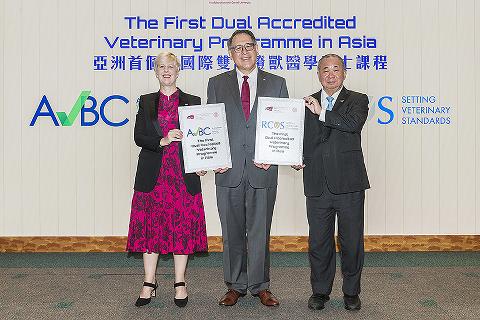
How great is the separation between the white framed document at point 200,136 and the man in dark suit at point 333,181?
0.54 metres

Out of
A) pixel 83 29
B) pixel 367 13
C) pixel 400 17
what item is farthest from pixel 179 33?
pixel 400 17

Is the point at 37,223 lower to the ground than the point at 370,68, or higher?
lower

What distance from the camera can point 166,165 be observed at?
121 inches

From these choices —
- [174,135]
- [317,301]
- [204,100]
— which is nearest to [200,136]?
[174,135]

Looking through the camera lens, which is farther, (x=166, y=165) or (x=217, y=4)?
(x=217, y=4)

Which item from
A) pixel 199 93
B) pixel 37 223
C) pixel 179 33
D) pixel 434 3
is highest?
pixel 434 3

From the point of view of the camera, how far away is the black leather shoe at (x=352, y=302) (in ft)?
9.74

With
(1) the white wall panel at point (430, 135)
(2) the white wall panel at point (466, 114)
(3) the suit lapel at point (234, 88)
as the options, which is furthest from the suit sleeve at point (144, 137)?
(2) the white wall panel at point (466, 114)

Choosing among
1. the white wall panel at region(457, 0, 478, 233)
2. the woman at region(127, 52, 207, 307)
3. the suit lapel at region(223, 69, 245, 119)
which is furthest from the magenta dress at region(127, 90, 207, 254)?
the white wall panel at region(457, 0, 478, 233)

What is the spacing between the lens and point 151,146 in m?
2.99

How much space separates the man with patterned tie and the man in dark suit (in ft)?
0.88

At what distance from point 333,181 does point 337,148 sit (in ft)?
0.64

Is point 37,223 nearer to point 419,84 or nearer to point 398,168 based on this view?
point 398,168

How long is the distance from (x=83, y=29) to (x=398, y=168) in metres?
3.21
